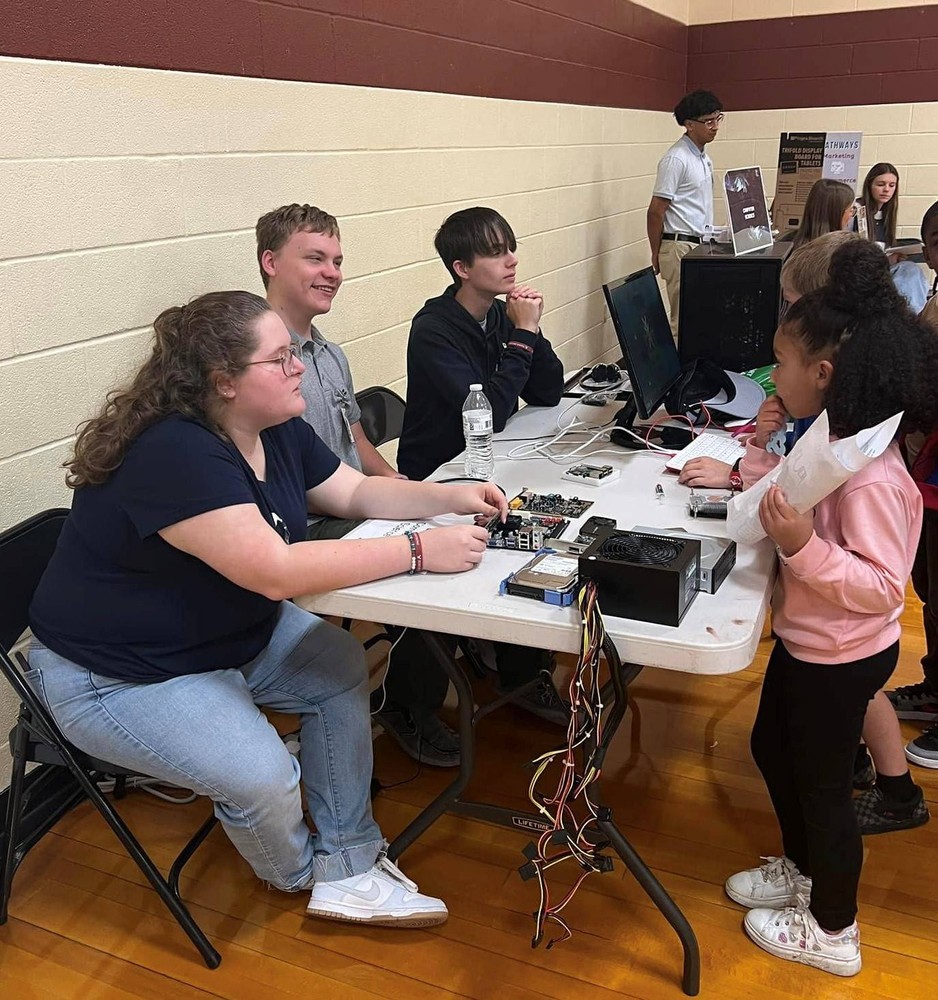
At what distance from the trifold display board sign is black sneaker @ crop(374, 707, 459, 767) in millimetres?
3222

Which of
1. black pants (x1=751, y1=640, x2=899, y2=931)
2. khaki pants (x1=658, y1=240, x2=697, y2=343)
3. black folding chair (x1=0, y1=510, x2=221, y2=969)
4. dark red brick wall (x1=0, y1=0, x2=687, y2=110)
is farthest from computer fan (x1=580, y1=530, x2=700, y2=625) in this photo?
khaki pants (x1=658, y1=240, x2=697, y2=343)

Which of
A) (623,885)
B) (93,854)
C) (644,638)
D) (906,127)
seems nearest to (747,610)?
(644,638)

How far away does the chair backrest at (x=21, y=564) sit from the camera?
171cm

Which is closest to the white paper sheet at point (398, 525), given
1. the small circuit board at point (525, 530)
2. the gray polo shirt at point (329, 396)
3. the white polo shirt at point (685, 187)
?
the small circuit board at point (525, 530)

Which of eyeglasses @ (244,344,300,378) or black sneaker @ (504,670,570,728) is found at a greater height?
eyeglasses @ (244,344,300,378)

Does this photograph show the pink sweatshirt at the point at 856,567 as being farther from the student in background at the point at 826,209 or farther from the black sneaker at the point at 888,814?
the student in background at the point at 826,209

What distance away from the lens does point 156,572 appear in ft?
5.08

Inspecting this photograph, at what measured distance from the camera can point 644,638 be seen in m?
1.30

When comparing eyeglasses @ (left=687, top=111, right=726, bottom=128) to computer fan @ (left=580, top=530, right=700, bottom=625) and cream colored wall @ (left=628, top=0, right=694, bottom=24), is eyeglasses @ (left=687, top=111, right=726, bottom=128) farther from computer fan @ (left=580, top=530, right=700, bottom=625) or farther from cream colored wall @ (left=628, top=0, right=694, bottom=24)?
computer fan @ (left=580, top=530, right=700, bottom=625)

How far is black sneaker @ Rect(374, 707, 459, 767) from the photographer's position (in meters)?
2.22

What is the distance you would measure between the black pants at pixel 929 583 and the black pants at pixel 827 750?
658mm

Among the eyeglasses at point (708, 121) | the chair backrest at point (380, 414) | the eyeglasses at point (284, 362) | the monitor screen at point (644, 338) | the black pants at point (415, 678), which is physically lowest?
the black pants at point (415, 678)

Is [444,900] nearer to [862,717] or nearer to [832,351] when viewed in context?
[862,717]

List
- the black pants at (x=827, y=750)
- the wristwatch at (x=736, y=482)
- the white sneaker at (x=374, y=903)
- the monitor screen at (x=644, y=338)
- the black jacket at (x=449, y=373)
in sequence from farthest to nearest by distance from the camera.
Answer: the black jacket at (x=449, y=373) → the monitor screen at (x=644, y=338) → the wristwatch at (x=736, y=482) → the white sneaker at (x=374, y=903) → the black pants at (x=827, y=750)
